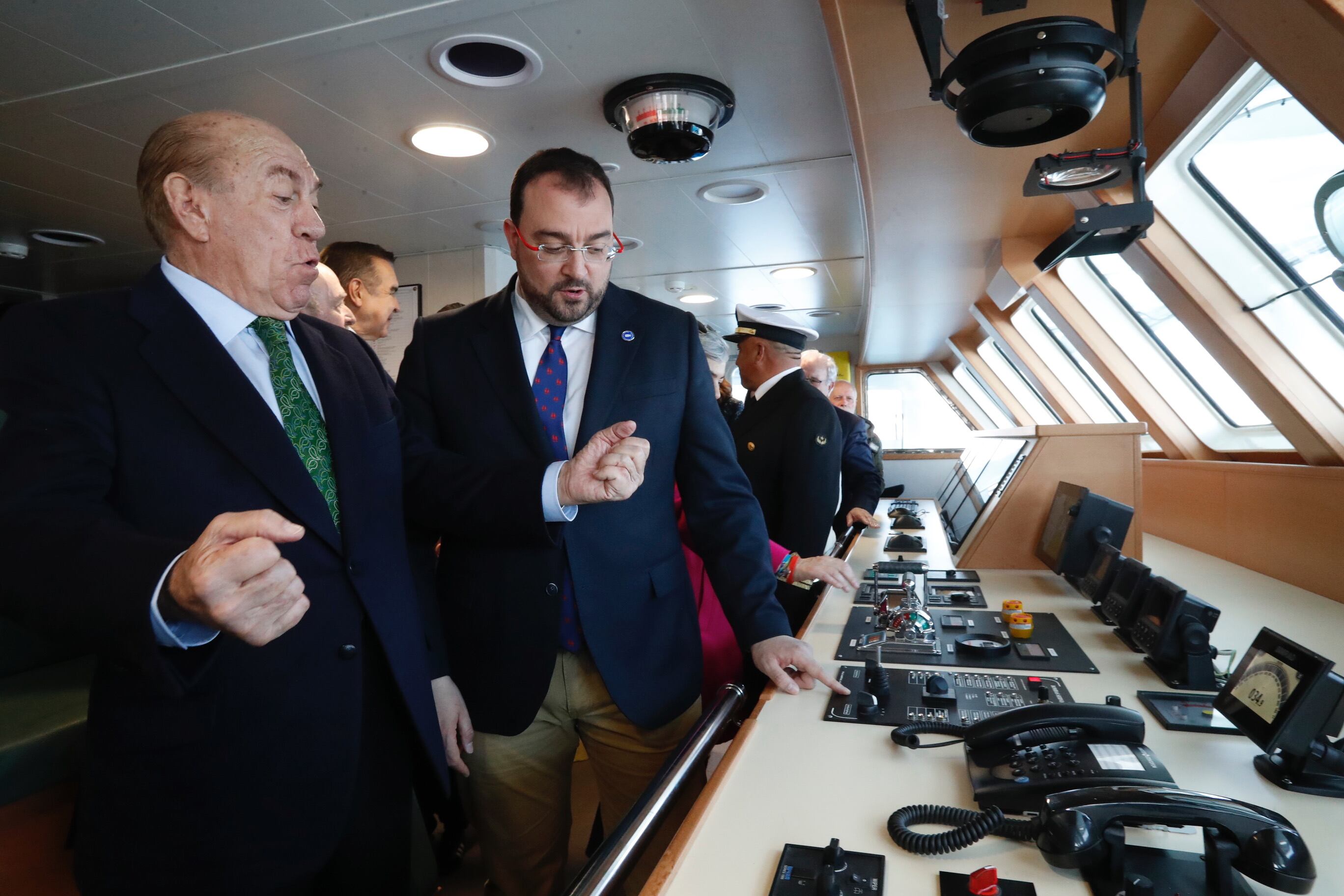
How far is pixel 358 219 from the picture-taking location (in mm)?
5512

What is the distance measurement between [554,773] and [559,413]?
76 cm

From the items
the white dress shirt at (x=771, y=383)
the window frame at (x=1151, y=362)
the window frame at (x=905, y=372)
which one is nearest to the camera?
the white dress shirt at (x=771, y=383)

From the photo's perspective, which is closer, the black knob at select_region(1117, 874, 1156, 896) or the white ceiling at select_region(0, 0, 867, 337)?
the black knob at select_region(1117, 874, 1156, 896)

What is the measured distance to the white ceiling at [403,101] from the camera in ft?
9.52

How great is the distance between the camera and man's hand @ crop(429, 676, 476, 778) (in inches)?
59.0

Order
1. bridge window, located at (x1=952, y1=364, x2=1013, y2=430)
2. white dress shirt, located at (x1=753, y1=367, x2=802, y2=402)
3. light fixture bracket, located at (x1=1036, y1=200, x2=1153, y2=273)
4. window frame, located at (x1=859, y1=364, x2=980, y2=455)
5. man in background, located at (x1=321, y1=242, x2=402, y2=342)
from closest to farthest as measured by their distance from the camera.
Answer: light fixture bracket, located at (x1=1036, y1=200, x2=1153, y2=273) < white dress shirt, located at (x1=753, y1=367, x2=802, y2=402) < man in background, located at (x1=321, y1=242, x2=402, y2=342) < bridge window, located at (x1=952, y1=364, x2=1013, y2=430) < window frame, located at (x1=859, y1=364, x2=980, y2=455)

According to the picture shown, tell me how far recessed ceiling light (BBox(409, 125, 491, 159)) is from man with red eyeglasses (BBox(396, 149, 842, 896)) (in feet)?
8.61

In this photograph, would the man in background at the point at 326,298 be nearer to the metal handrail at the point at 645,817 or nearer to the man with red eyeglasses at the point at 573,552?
the man with red eyeglasses at the point at 573,552

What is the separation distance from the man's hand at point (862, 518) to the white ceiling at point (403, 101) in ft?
6.64

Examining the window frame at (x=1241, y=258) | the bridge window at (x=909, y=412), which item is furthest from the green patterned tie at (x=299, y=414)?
the bridge window at (x=909, y=412)

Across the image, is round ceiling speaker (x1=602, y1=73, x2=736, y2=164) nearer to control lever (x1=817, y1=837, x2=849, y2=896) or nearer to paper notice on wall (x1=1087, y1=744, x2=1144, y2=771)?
paper notice on wall (x1=1087, y1=744, x2=1144, y2=771)

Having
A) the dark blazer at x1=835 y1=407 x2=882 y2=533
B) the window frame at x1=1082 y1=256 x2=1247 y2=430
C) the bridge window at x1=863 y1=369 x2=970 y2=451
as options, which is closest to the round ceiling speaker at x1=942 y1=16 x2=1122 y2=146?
the dark blazer at x1=835 y1=407 x2=882 y2=533

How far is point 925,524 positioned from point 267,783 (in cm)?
380

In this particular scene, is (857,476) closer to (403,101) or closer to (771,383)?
(771,383)
